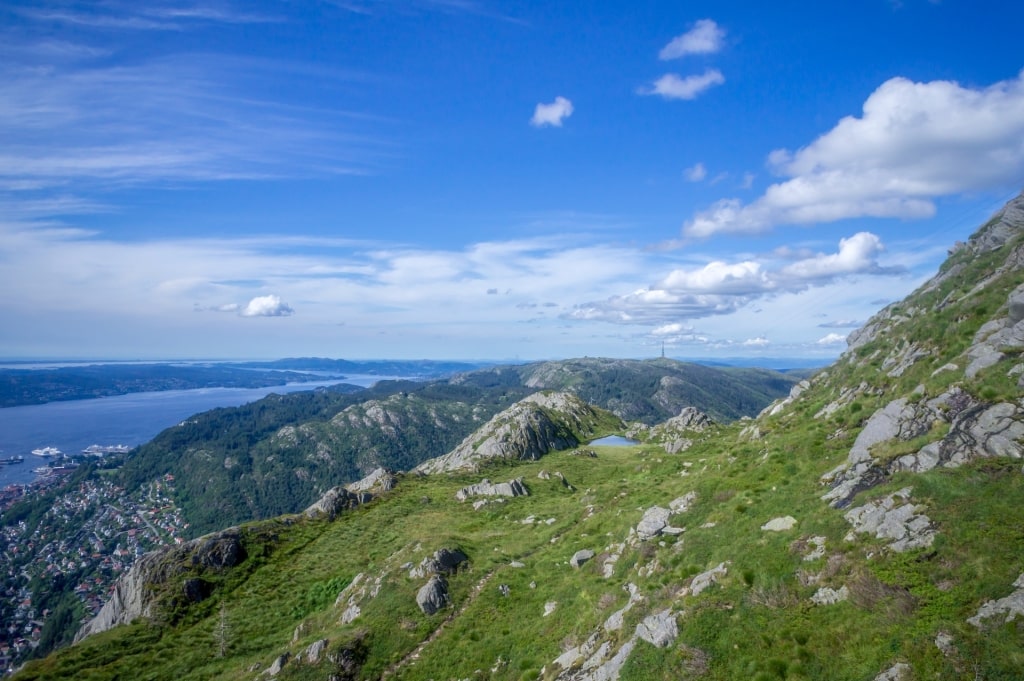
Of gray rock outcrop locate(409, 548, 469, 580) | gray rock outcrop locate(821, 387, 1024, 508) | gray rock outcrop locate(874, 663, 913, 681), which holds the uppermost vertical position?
gray rock outcrop locate(821, 387, 1024, 508)

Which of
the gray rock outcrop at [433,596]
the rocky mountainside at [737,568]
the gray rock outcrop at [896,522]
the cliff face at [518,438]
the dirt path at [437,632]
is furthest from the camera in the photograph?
the cliff face at [518,438]

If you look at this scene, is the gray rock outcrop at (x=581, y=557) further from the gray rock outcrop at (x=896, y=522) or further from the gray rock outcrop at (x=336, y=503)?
the gray rock outcrop at (x=336, y=503)

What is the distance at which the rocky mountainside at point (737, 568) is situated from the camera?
16844 millimetres

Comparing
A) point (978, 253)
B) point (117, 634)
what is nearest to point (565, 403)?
point (978, 253)

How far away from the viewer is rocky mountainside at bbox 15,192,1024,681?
1684cm

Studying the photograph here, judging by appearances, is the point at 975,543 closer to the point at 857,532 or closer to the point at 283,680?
the point at 857,532

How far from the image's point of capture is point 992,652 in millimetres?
13578

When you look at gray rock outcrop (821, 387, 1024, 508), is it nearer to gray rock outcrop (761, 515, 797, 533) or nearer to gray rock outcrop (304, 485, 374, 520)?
gray rock outcrop (761, 515, 797, 533)

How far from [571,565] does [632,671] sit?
54.9ft

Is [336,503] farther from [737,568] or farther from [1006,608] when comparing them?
[1006,608]

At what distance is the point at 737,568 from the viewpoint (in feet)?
73.5

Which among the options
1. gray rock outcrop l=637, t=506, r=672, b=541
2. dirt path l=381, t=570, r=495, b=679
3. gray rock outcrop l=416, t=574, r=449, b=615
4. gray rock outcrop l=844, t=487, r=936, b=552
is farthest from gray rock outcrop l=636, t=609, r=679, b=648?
gray rock outcrop l=416, t=574, r=449, b=615

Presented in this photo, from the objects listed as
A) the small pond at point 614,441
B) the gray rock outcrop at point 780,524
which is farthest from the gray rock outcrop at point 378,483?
the gray rock outcrop at point 780,524

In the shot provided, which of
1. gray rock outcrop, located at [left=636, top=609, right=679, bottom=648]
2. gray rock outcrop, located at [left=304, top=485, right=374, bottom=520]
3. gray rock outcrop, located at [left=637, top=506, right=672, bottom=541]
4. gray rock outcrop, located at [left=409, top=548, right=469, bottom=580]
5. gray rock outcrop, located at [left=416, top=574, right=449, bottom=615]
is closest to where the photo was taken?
gray rock outcrop, located at [left=636, top=609, right=679, bottom=648]
